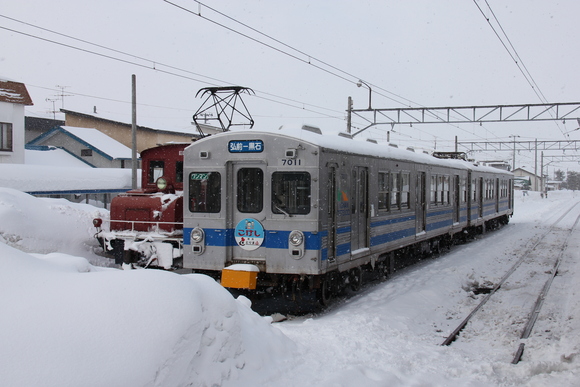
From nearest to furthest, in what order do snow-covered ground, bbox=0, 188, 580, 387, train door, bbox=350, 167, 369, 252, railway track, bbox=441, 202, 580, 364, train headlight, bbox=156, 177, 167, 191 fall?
snow-covered ground, bbox=0, 188, 580, 387 < railway track, bbox=441, 202, 580, 364 < train door, bbox=350, 167, 369, 252 < train headlight, bbox=156, 177, 167, 191

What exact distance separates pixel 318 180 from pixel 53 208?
8.77 meters

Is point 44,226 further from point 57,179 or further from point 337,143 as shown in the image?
point 57,179

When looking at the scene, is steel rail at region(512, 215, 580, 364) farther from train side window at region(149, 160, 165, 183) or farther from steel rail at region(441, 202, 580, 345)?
train side window at region(149, 160, 165, 183)

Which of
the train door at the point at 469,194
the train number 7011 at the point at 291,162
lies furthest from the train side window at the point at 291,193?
the train door at the point at 469,194

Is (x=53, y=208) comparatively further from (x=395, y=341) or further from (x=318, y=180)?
(x=395, y=341)

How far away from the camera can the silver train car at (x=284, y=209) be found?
845 cm

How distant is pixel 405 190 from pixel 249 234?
478 centimetres

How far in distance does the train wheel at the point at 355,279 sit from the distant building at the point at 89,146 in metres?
22.8

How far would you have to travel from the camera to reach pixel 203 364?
434 centimetres

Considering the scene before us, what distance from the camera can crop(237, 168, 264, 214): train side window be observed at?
893cm

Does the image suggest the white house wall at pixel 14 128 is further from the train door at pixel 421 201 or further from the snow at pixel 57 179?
the train door at pixel 421 201

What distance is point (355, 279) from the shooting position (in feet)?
34.3

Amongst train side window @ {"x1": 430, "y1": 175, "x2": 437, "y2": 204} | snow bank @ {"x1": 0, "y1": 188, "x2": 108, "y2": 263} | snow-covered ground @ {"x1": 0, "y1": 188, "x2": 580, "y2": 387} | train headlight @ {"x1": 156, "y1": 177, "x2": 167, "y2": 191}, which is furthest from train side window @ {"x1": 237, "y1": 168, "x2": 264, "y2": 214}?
train side window @ {"x1": 430, "y1": 175, "x2": 437, "y2": 204}

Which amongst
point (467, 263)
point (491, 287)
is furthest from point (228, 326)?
point (467, 263)
